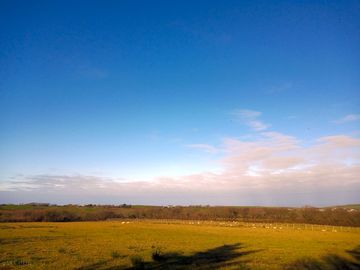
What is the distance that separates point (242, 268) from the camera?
76.6ft

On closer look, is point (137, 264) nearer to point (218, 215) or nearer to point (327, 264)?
point (327, 264)

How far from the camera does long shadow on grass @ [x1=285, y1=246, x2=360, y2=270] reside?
2489 centimetres

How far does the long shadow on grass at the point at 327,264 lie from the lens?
2489 centimetres

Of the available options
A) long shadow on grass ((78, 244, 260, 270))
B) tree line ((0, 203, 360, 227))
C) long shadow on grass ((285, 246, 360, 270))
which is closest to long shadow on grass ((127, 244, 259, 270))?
long shadow on grass ((78, 244, 260, 270))

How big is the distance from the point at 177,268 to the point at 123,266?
342cm

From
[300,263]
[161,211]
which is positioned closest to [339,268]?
[300,263]

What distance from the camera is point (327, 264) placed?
1055 inches

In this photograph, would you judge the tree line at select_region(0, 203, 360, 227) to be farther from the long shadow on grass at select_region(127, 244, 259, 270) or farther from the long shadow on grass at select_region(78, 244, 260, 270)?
the long shadow on grass at select_region(78, 244, 260, 270)

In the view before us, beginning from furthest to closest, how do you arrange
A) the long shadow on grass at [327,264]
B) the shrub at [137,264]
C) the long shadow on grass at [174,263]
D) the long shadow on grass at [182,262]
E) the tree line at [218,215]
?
the tree line at [218,215] < the long shadow on grass at [327,264] < the long shadow on grass at [182,262] < the long shadow on grass at [174,263] < the shrub at [137,264]

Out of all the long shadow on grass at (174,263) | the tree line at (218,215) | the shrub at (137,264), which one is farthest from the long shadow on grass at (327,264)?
the tree line at (218,215)

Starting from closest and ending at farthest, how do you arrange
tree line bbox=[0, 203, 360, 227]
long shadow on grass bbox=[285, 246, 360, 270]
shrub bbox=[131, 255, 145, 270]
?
shrub bbox=[131, 255, 145, 270]
long shadow on grass bbox=[285, 246, 360, 270]
tree line bbox=[0, 203, 360, 227]

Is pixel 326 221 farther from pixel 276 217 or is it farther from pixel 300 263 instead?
pixel 300 263

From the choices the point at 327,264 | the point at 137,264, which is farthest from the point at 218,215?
the point at 137,264

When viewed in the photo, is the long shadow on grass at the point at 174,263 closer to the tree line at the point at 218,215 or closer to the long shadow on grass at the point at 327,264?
the long shadow on grass at the point at 327,264
